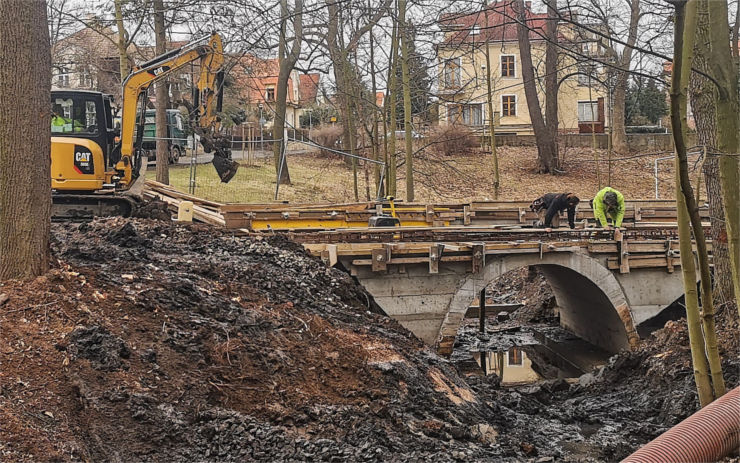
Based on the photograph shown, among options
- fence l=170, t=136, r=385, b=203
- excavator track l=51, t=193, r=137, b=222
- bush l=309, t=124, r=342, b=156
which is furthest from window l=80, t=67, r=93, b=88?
excavator track l=51, t=193, r=137, b=222

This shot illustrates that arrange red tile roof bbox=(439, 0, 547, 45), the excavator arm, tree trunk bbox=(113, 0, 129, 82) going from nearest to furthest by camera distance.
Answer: red tile roof bbox=(439, 0, 547, 45) < the excavator arm < tree trunk bbox=(113, 0, 129, 82)

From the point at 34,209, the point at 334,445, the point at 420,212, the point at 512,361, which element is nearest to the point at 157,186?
the point at 420,212

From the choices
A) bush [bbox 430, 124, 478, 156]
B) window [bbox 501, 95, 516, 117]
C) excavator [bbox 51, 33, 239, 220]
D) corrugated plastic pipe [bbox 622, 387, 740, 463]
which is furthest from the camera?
window [bbox 501, 95, 516, 117]

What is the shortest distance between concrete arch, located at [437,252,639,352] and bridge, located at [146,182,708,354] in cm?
2

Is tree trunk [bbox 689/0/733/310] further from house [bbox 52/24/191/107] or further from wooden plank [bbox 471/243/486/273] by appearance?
house [bbox 52/24/191/107]

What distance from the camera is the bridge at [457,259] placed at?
1436 centimetres

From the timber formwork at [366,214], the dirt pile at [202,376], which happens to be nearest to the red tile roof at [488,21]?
the dirt pile at [202,376]

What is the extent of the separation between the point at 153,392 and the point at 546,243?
33.9 ft

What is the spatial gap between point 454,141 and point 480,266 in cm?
1812

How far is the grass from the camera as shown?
25422mm

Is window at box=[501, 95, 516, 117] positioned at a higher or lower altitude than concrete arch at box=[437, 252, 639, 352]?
higher

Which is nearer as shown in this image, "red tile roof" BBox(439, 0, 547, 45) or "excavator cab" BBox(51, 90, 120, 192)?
"red tile roof" BBox(439, 0, 547, 45)

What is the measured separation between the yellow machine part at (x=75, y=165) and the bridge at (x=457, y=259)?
2.07m

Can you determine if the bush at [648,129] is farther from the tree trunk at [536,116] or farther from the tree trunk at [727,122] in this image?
the tree trunk at [727,122]
